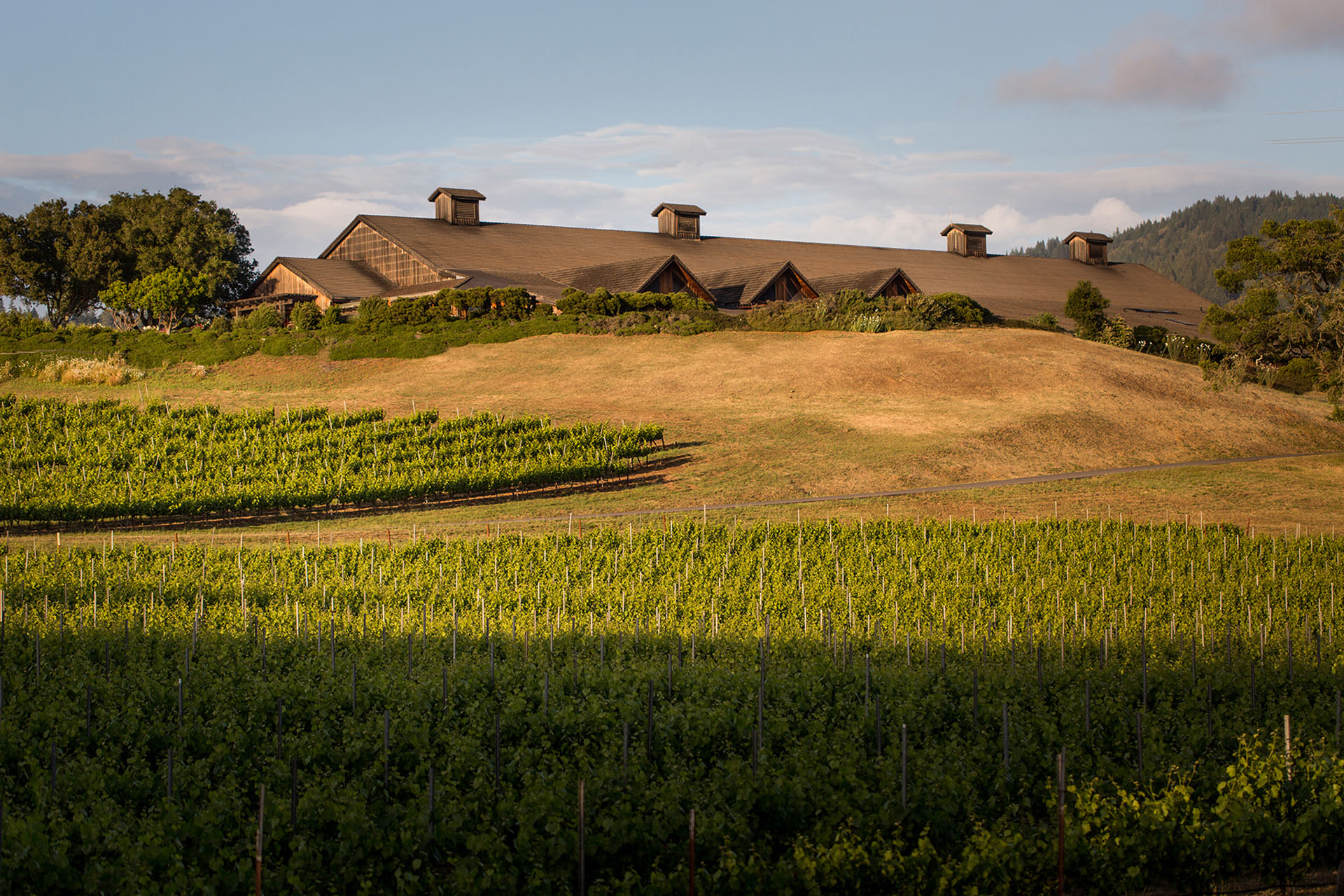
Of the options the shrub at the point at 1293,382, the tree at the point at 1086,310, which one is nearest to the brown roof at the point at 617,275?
the tree at the point at 1086,310

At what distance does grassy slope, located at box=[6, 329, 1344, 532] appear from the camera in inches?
1214

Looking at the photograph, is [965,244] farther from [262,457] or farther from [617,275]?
[262,457]

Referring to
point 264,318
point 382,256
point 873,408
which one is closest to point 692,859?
point 873,408

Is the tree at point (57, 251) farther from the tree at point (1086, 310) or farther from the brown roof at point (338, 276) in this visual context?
the tree at point (1086, 310)

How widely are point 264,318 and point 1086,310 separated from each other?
45.8m

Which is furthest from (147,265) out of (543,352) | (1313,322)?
(1313,322)

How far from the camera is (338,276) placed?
6806 cm

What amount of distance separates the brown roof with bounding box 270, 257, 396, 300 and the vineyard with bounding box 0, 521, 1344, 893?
47039mm

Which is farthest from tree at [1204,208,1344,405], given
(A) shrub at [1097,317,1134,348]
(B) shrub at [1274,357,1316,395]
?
(A) shrub at [1097,317,1134,348]

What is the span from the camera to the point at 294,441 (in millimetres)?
33156

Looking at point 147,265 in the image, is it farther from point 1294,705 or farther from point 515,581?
point 1294,705

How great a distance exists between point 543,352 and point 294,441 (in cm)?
1857

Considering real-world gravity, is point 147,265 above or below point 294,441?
above

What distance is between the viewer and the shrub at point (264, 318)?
5725 centimetres
